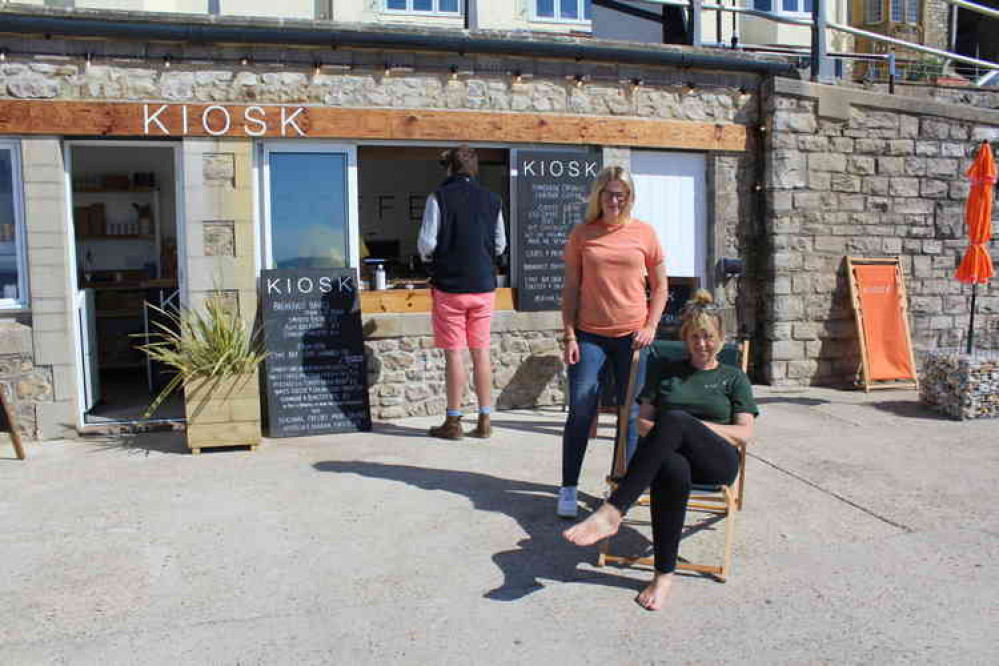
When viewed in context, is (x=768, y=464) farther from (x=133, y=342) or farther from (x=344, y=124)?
(x=133, y=342)

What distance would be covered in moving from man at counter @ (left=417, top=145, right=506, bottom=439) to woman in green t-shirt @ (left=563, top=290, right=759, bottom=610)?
7.47 feet

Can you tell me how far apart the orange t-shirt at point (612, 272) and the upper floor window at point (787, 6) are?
63.6 ft

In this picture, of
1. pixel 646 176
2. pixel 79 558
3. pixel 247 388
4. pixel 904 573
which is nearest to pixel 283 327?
pixel 247 388

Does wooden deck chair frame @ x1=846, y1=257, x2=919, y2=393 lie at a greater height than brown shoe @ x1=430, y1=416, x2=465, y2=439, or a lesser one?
greater

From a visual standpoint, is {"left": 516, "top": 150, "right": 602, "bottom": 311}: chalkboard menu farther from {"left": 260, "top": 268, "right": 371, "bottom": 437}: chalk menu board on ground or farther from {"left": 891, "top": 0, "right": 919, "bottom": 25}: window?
{"left": 891, "top": 0, "right": 919, "bottom": 25}: window

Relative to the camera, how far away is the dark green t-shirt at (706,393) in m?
3.95

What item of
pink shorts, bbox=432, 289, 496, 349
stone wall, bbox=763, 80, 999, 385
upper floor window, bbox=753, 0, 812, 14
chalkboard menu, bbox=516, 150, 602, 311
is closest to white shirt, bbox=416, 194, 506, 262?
pink shorts, bbox=432, 289, 496, 349

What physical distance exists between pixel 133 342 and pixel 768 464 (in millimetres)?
7232

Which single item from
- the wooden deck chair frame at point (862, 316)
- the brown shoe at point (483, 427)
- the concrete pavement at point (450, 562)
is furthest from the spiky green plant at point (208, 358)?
the wooden deck chair frame at point (862, 316)

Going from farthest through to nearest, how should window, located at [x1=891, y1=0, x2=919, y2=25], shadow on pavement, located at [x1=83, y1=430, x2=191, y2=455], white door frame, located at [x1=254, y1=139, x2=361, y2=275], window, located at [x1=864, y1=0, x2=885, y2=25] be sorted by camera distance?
window, located at [x1=864, y1=0, x2=885, y2=25] < window, located at [x1=891, y1=0, x2=919, y2=25] < white door frame, located at [x1=254, y1=139, x2=361, y2=275] < shadow on pavement, located at [x1=83, y1=430, x2=191, y2=455]

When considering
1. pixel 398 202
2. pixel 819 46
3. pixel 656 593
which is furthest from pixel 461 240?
pixel 398 202

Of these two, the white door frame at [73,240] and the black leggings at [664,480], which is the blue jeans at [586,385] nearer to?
the black leggings at [664,480]

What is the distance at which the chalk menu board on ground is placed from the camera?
6480 millimetres

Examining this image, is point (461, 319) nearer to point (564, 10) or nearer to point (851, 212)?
point (851, 212)
